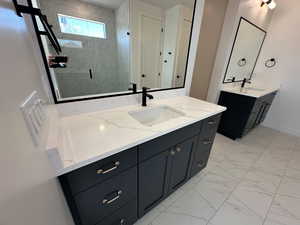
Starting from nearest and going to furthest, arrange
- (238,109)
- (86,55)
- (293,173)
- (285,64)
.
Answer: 1. (86,55)
2. (293,173)
3. (238,109)
4. (285,64)

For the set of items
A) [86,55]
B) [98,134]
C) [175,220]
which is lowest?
[175,220]

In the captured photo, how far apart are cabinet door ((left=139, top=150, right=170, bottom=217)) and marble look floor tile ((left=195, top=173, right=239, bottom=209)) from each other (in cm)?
55

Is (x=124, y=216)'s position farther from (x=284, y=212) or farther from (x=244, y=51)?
(x=244, y=51)

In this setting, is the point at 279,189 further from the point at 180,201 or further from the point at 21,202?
the point at 21,202

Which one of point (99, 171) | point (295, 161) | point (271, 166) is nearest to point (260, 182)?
point (271, 166)

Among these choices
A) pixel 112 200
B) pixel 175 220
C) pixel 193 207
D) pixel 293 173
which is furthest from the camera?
pixel 293 173

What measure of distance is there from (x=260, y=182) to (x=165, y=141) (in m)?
1.49

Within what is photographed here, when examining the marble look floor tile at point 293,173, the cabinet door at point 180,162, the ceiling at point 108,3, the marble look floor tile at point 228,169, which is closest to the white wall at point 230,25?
the marble look floor tile at point 228,169

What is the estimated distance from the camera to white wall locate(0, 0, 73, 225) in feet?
0.84

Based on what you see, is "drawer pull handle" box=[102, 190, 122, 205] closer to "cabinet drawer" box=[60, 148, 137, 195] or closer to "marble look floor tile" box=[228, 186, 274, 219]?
"cabinet drawer" box=[60, 148, 137, 195]

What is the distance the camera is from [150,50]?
4.23 feet

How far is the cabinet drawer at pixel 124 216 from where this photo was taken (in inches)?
32.6

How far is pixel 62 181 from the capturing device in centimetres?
59

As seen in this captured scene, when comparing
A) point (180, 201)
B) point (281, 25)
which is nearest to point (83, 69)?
point (180, 201)
